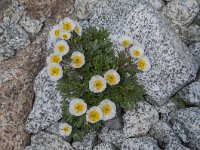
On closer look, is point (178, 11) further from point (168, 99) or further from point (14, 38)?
point (14, 38)

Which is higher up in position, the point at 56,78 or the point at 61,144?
the point at 56,78

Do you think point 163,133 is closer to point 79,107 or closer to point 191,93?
point 191,93

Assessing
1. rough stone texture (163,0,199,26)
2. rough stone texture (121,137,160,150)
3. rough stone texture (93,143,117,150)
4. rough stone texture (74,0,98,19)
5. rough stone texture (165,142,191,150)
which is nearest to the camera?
rough stone texture (165,142,191,150)

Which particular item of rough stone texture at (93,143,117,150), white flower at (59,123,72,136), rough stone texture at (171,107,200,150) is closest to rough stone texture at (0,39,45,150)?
white flower at (59,123,72,136)

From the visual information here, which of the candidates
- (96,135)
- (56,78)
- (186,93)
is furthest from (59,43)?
(186,93)

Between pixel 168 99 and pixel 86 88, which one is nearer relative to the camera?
pixel 86 88

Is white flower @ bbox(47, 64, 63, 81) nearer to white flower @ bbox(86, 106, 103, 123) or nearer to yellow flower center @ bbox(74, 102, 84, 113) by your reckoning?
yellow flower center @ bbox(74, 102, 84, 113)

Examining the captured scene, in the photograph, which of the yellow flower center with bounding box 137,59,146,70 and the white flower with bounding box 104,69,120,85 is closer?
the white flower with bounding box 104,69,120,85
